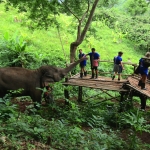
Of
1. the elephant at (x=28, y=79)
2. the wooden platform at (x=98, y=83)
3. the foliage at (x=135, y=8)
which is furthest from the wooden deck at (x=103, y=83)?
the foliage at (x=135, y=8)

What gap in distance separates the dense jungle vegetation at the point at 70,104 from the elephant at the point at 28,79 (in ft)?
1.83

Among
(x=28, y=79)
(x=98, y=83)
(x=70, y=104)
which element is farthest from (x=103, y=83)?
(x=28, y=79)

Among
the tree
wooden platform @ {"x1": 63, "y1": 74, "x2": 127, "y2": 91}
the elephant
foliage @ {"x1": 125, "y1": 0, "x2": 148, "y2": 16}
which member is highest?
foliage @ {"x1": 125, "y1": 0, "x2": 148, "y2": 16}

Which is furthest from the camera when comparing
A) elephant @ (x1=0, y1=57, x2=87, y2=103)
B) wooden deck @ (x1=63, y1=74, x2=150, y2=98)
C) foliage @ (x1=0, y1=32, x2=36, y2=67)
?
foliage @ (x1=0, y1=32, x2=36, y2=67)

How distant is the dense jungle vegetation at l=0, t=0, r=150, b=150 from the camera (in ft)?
15.9

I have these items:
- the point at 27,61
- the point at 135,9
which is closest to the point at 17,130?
the point at 27,61

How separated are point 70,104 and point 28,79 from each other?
1.77m

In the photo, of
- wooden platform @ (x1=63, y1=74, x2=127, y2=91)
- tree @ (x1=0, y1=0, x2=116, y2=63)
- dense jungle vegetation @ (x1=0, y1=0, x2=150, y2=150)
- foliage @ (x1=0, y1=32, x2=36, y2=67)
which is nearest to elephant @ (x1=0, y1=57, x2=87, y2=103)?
dense jungle vegetation @ (x1=0, y1=0, x2=150, y2=150)

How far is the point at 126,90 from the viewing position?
378 inches

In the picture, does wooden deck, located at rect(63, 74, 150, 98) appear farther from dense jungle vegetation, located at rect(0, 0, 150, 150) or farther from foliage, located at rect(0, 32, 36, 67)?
foliage, located at rect(0, 32, 36, 67)

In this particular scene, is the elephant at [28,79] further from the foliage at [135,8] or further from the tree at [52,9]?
the foliage at [135,8]

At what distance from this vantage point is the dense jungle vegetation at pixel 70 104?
4.85 meters

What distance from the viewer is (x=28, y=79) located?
8688mm

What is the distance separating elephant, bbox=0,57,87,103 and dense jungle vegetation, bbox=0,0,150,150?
1.83ft
